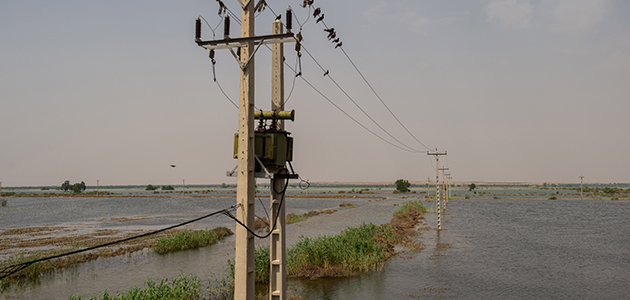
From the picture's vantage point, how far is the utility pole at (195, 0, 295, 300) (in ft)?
28.0

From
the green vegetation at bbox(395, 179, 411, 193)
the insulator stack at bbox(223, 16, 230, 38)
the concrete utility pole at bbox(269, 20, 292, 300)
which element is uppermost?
the insulator stack at bbox(223, 16, 230, 38)

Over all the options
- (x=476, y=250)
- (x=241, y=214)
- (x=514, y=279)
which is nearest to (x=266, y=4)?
(x=241, y=214)

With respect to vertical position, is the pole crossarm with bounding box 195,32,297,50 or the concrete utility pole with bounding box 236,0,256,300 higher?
the pole crossarm with bounding box 195,32,297,50

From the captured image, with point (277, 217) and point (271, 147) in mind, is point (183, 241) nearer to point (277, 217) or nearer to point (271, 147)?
point (277, 217)

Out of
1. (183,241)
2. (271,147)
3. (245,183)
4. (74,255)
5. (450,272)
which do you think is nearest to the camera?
(245,183)

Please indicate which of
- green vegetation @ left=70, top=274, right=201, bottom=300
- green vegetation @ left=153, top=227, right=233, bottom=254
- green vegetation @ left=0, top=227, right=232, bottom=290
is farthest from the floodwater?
green vegetation @ left=70, top=274, right=201, bottom=300

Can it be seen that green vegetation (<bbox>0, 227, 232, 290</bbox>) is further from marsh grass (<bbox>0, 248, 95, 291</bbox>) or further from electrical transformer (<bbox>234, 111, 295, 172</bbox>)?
electrical transformer (<bbox>234, 111, 295, 172</bbox>)

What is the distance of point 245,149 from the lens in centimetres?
868

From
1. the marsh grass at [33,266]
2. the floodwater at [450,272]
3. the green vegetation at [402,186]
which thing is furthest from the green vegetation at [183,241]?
the green vegetation at [402,186]

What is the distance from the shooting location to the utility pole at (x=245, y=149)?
8.52m

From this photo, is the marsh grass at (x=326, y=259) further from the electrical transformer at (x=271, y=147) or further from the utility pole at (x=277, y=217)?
the electrical transformer at (x=271, y=147)

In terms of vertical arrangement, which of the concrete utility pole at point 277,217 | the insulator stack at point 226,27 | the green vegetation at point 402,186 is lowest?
the green vegetation at point 402,186

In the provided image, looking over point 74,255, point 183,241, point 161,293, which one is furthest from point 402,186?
point 161,293

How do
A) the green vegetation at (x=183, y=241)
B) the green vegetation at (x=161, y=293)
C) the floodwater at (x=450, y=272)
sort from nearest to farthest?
the green vegetation at (x=161, y=293) < the floodwater at (x=450, y=272) < the green vegetation at (x=183, y=241)
